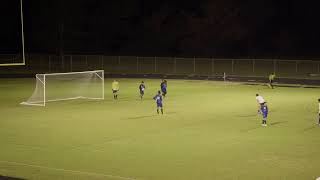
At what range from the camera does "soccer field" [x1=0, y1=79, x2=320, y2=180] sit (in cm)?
1902

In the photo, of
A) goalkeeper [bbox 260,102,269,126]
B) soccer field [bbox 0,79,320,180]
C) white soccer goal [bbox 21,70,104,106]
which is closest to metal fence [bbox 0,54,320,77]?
white soccer goal [bbox 21,70,104,106]

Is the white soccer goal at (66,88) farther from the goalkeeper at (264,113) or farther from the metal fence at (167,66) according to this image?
the goalkeeper at (264,113)

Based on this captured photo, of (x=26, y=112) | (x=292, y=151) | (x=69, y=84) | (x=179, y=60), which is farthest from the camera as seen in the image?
(x=179, y=60)

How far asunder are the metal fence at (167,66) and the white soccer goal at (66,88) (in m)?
10.3

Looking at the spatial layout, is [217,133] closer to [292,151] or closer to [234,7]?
[292,151]

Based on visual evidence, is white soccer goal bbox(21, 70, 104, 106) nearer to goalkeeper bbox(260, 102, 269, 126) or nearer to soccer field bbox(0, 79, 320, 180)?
soccer field bbox(0, 79, 320, 180)

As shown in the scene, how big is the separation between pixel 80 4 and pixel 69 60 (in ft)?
77.6

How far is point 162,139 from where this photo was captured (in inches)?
993

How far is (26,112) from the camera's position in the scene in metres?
34.5

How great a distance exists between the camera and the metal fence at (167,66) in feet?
211

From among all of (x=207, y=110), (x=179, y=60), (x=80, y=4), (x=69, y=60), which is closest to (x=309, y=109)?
(x=207, y=110)

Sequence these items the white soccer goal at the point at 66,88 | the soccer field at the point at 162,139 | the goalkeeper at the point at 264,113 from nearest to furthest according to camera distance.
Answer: the soccer field at the point at 162,139, the goalkeeper at the point at 264,113, the white soccer goal at the point at 66,88

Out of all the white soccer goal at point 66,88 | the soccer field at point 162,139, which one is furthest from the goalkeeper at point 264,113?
the white soccer goal at point 66,88

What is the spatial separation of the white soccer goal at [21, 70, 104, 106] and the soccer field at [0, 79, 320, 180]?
4.48 feet
